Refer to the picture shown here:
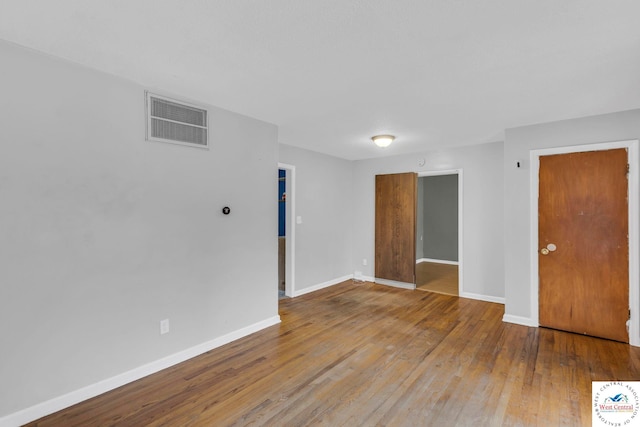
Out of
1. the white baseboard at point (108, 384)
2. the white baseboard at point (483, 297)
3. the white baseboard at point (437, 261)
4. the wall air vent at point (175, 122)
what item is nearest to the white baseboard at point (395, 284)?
the white baseboard at point (483, 297)

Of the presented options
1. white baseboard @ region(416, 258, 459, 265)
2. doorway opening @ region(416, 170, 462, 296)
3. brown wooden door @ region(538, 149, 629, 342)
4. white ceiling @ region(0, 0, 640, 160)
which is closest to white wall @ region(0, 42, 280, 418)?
white ceiling @ region(0, 0, 640, 160)

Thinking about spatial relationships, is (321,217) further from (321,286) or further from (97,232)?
(97,232)

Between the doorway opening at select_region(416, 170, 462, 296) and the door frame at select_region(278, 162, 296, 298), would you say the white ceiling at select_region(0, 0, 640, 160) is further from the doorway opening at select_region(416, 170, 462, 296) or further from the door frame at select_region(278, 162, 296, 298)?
the doorway opening at select_region(416, 170, 462, 296)

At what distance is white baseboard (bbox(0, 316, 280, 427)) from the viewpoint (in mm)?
2027

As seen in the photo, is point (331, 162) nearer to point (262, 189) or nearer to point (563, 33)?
point (262, 189)

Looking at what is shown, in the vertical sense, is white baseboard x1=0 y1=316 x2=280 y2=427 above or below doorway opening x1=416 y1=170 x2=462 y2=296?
below

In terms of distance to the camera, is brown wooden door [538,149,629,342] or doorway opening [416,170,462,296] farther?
doorway opening [416,170,462,296]

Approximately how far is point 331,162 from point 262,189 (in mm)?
2422

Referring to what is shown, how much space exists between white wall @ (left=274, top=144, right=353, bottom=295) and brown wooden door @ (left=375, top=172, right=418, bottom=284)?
64 centimetres

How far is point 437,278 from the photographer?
6.32 meters

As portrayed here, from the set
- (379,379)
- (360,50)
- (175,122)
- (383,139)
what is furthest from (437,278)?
(175,122)

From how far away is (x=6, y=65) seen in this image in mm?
1996

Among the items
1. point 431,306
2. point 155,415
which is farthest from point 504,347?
point 155,415

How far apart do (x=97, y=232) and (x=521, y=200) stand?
4.42 m
